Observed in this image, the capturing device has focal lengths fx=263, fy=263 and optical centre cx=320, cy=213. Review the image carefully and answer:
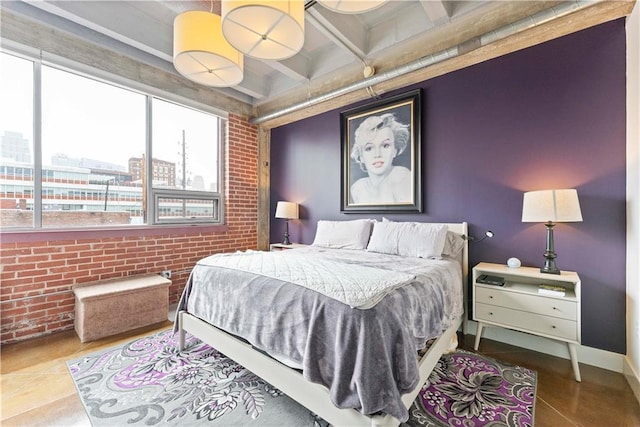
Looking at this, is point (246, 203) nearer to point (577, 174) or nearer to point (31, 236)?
point (31, 236)

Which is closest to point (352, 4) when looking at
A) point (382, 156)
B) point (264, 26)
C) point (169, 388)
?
point (264, 26)

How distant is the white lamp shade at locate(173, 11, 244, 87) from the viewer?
5.97ft

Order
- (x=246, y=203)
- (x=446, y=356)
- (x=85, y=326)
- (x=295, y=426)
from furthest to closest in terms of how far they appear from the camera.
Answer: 1. (x=246, y=203)
2. (x=85, y=326)
3. (x=446, y=356)
4. (x=295, y=426)

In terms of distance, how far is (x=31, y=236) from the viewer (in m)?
2.43

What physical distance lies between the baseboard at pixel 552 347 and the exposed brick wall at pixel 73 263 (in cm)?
348

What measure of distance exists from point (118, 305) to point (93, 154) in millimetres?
1686

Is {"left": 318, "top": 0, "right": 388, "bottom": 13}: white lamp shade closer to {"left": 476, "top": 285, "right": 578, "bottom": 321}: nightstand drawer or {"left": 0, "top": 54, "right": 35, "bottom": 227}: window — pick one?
{"left": 476, "top": 285, "right": 578, "bottom": 321}: nightstand drawer

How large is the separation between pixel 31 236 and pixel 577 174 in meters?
4.83

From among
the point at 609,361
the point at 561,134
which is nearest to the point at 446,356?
the point at 609,361

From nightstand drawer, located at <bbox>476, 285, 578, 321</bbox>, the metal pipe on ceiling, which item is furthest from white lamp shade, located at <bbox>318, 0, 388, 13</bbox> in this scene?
nightstand drawer, located at <bbox>476, 285, 578, 321</bbox>

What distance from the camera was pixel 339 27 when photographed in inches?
99.3

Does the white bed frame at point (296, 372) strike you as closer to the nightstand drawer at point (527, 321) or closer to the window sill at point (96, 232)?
the nightstand drawer at point (527, 321)

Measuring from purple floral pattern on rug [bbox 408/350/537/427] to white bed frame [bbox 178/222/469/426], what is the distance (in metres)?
0.21

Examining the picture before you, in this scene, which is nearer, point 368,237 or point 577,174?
point 577,174
